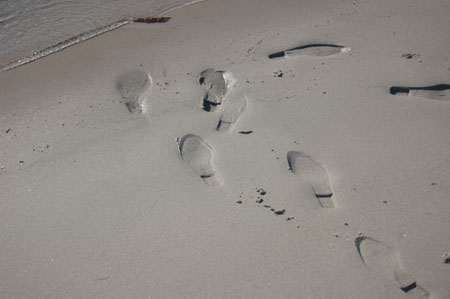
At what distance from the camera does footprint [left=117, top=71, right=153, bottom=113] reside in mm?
2871

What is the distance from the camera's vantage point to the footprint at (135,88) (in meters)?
2.87

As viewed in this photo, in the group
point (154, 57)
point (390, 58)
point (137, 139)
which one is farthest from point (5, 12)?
point (390, 58)

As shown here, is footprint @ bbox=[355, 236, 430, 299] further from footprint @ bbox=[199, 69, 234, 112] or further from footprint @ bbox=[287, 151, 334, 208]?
footprint @ bbox=[199, 69, 234, 112]

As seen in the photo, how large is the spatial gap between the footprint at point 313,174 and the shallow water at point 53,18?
6.94ft

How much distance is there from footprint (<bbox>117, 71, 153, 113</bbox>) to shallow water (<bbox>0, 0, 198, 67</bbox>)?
0.81m

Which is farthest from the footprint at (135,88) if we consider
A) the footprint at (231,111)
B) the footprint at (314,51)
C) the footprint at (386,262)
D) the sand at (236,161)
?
the footprint at (386,262)

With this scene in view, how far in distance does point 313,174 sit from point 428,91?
1161 mm

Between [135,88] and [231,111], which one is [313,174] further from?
[135,88]

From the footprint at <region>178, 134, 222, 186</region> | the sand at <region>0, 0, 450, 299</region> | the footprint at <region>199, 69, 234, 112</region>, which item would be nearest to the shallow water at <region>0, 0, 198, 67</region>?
the sand at <region>0, 0, 450, 299</region>

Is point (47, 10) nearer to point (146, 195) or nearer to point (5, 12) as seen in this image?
point (5, 12)

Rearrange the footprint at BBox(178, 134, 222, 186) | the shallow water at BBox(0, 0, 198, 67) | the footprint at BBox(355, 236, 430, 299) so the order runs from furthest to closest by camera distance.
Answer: the shallow water at BBox(0, 0, 198, 67), the footprint at BBox(178, 134, 222, 186), the footprint at BBox(355, 236, 430, 299)

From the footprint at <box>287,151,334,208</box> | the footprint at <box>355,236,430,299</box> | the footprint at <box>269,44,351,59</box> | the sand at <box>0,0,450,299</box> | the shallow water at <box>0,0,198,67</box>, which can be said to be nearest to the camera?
the footprint at <box>355,236,430,299</box>

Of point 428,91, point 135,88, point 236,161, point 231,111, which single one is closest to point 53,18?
point 135,88

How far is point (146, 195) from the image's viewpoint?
2.42 meters
